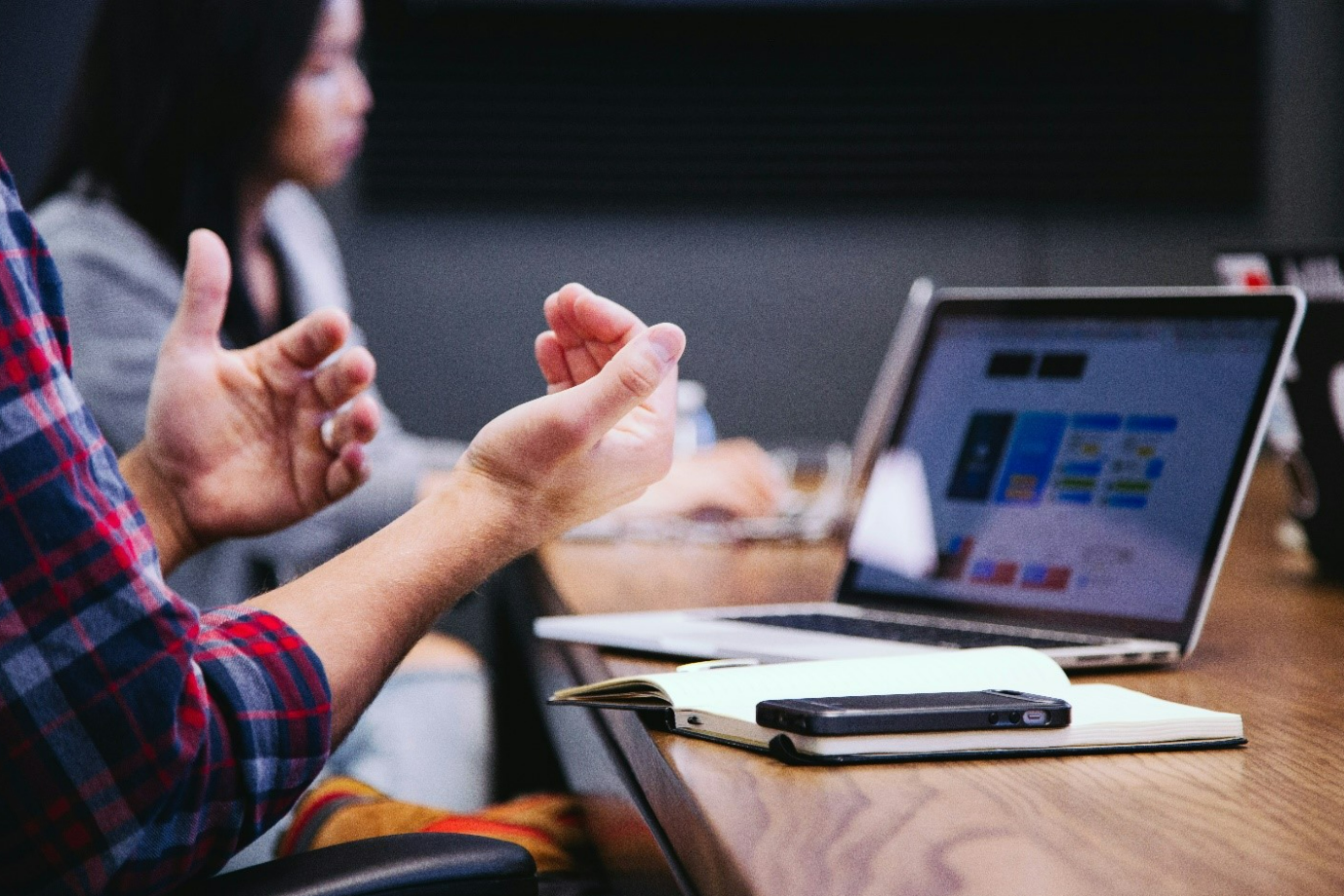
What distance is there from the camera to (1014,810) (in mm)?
Answer: 600

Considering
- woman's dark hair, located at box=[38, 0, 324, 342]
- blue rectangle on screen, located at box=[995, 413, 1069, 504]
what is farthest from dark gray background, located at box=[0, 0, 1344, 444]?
blue rectangle on screen, located at box=[995, 413, 1069, 504]

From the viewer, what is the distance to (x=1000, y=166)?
3439 mm

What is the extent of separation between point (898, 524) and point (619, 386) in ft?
1.61

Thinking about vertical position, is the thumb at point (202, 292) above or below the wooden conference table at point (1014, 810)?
above

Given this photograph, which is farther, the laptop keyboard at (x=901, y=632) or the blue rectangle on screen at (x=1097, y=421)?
the blue rectangle on screen at (x=1097, y=421)

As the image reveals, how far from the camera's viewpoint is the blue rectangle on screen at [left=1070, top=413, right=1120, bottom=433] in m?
1.10

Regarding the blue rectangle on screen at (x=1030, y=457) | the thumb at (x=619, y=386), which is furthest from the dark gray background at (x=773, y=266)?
the thumb at (x=619, y=386)

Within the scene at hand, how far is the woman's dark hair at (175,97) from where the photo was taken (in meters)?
1.83

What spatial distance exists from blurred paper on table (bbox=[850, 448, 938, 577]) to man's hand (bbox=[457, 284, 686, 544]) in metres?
0.34

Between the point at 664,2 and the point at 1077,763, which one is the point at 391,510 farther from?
the point at 664,2

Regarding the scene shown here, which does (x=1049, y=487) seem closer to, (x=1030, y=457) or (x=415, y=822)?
(x=1030, y=457)

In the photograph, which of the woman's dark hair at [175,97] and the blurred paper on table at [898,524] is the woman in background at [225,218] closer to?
the woman's dark hair at [175,97]

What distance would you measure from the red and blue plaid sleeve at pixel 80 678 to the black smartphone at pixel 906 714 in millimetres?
295

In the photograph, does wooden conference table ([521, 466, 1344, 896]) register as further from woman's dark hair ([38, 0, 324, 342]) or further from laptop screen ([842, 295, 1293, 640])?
woman's dark hair ([38, 0, 324, 342])
